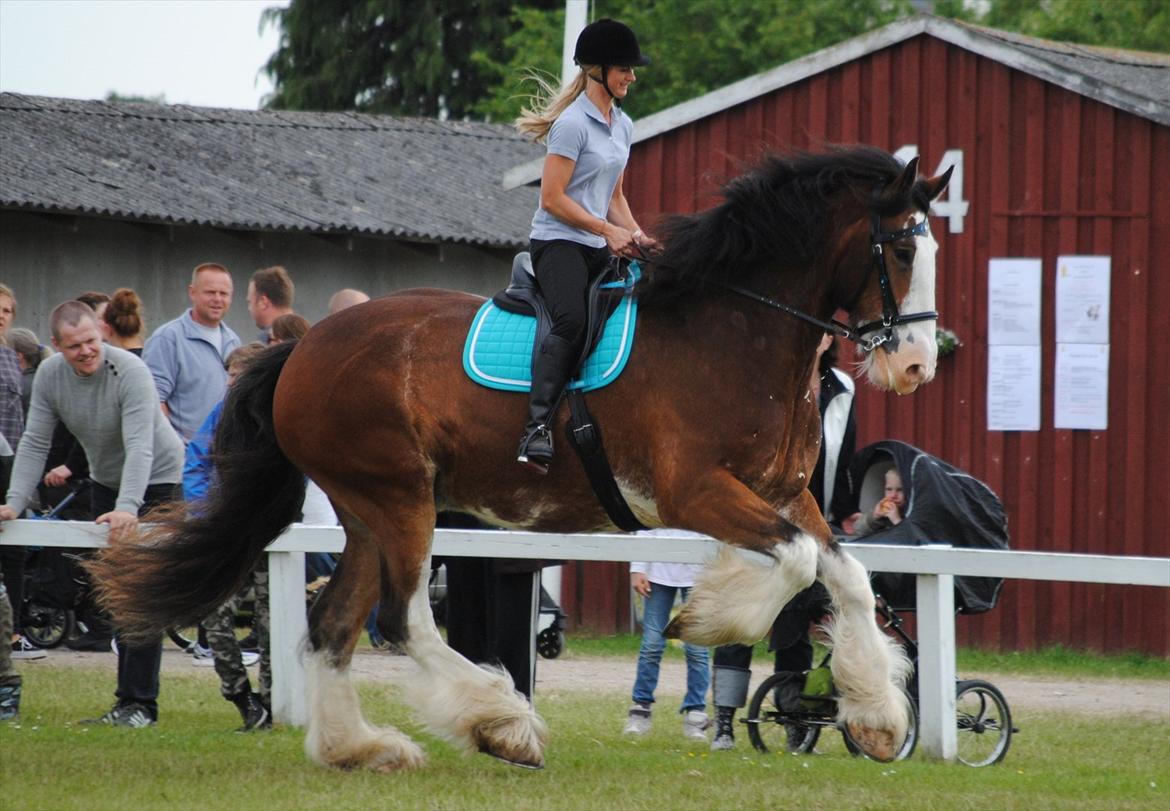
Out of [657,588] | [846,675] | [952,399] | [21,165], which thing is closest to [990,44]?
[952,399]

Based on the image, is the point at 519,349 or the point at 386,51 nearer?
the point at 519,349

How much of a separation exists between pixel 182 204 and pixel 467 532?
1314 cm

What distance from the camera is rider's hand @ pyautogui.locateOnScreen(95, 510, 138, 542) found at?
28.5 ft

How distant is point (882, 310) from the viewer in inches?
285

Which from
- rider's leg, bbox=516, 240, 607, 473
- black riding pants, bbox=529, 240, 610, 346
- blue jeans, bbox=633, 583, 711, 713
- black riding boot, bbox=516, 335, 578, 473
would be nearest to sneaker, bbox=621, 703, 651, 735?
blue jeans, bbox=633, 583, 711, 713

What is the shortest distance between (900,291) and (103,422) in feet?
14.6

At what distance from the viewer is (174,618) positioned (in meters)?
8.33

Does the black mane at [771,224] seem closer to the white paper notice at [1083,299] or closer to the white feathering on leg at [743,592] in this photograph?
the white feathering on leg at [743,592]

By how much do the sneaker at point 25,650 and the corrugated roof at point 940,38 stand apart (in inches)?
212

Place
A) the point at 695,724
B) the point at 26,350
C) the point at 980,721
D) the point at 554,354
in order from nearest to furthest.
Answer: the point at 554,354
the point at 980,721
the point at 695,724
the point at 26,350

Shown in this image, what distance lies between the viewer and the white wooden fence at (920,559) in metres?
8.46

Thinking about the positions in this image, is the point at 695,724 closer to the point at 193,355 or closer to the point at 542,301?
the point at 542,301

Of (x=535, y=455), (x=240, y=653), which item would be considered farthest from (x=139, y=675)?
(x=535, y=455)

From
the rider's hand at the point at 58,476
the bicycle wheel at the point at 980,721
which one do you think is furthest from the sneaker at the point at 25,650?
the bicycle wheel at the point at 980,721
